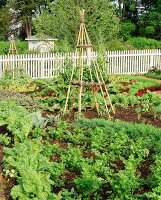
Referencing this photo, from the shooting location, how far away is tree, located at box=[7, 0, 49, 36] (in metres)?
45.7

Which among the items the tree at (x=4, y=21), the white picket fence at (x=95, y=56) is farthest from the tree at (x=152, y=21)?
the white picket fence at (x=95, y=56)

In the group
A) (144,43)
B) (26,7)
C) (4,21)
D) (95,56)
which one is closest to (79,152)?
(95,56)

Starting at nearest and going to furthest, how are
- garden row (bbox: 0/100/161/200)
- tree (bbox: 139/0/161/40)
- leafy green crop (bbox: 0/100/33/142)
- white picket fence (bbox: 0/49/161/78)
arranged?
garden row (bbox: 0/100/161/200), leafy green crop (bbox: 0/100/33/142), white picket fence (bbox: 0/49/161/78), tree (bbox: 139/0/161/40)

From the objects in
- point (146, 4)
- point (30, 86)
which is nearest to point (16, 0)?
point (146, 4)

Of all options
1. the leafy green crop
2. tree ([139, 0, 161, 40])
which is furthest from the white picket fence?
tree ([139, 0, 161, 40])

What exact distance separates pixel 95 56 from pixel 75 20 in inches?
249

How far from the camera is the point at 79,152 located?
7.15 meters

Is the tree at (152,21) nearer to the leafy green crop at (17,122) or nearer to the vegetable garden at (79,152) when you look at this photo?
the vegetable garden at (79,152)

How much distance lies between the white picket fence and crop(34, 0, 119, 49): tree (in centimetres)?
181

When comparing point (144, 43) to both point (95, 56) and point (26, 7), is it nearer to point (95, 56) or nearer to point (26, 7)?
point (26, 7)

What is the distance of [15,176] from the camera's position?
22.0 ft

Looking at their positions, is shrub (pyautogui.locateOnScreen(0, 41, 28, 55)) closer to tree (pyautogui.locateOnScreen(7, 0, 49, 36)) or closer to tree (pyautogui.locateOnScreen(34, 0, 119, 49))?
tree (pyautogui.locateOnScreen(34, 0, 119, 49))

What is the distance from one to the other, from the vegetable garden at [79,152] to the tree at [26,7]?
113 ft

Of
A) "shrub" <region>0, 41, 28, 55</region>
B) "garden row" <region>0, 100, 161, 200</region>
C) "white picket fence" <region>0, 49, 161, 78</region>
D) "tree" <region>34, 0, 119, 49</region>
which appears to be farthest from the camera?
"shrub" <region>0, 41, 28, 55</region>
